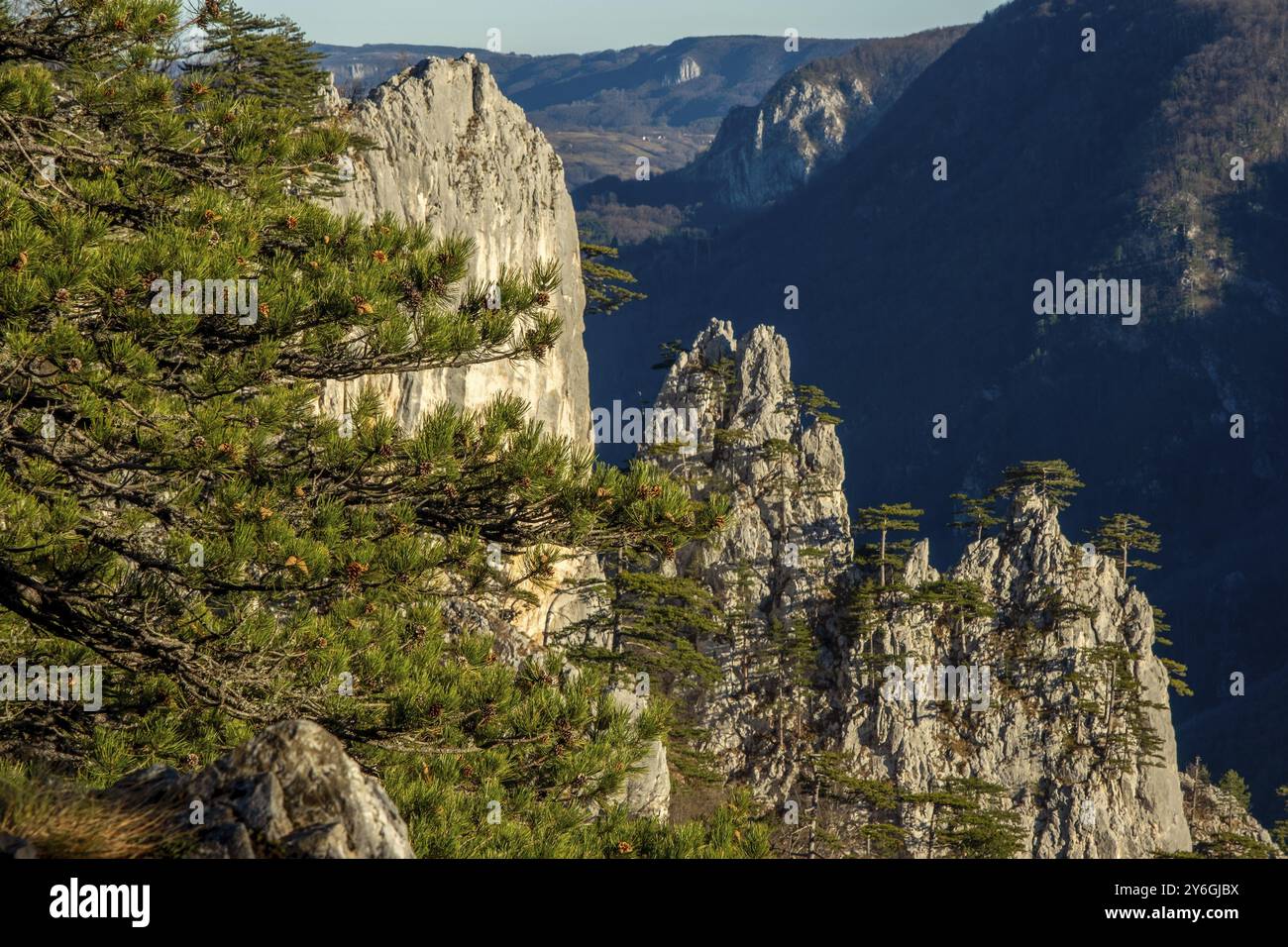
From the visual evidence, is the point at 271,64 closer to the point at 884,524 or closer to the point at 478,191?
the point at 478,191

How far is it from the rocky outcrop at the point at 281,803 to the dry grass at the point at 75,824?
0.48ft

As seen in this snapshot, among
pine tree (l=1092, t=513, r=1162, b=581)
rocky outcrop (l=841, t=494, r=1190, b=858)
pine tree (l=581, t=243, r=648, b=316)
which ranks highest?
pine tree (l=581, t=243, r=648, b=316)

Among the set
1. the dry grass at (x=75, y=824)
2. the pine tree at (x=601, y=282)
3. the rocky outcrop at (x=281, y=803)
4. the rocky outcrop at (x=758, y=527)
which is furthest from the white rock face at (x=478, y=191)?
the dry grass at (x=75, y=824)

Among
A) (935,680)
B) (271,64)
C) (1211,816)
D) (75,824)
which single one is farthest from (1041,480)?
(75,824)

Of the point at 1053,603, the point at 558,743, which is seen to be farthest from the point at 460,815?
the point at 1053,603

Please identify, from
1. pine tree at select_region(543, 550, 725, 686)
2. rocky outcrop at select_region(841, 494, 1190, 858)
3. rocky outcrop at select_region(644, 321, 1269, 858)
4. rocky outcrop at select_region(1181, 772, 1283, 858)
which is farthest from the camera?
rocky outcrop at select_region(1181, 772, 1283, 858)

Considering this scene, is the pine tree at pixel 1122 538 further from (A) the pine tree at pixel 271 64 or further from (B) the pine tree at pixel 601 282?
(A) the pine tree at pixel 271 64

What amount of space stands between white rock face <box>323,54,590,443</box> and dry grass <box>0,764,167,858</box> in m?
39.5

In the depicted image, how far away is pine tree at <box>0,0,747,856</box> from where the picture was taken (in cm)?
842

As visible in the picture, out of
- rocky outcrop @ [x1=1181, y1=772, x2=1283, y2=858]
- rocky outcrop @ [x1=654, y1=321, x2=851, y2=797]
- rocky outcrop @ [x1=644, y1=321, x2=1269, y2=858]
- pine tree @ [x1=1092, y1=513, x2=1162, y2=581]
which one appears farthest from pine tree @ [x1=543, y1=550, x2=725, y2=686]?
rocky outcrop @ [x1=1181, y1=772, x2=1283, y2=858]

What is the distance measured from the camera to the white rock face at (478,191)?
49406 millimetres

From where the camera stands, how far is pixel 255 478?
29.7ft

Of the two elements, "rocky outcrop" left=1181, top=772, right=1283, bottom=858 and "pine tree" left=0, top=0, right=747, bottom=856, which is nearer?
"pine tree" left=0, top=0, right=747, bottom=856

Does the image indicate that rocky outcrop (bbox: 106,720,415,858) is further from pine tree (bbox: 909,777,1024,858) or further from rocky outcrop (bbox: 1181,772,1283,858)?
rocky outcrop (bbox: 1181,772,1283,858)
